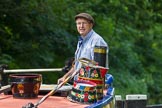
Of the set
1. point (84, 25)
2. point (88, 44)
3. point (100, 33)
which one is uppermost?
point (100, 33)

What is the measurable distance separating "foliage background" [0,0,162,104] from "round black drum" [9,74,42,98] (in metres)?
4.59

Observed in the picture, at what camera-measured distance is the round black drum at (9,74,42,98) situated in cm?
475

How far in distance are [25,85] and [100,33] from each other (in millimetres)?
6837

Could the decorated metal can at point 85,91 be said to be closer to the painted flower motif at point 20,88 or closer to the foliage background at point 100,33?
the painted flower motif at point 20,88

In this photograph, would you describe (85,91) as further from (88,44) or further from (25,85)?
(88,44)

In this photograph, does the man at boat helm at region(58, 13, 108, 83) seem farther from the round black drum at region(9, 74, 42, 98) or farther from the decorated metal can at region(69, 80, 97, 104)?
the decorated metal can at region(69, 80, 97, 104)

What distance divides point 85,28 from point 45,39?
5.05 metres

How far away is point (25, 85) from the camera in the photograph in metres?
4.75

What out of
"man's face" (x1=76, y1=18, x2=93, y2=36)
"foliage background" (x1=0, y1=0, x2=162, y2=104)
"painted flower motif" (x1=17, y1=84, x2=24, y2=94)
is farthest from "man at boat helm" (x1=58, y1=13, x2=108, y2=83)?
"foliage background" (x1=0, y1=0, x2=162, y2=104)

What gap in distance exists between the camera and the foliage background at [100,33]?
9859 millimetres

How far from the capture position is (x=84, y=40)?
17.5 feet

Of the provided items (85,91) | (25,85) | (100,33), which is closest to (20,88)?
(25,85)

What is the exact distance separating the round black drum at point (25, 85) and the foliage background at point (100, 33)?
4.59 meters

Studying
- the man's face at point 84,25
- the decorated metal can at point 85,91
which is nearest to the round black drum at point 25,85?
the decorated metal can at point 85,91
